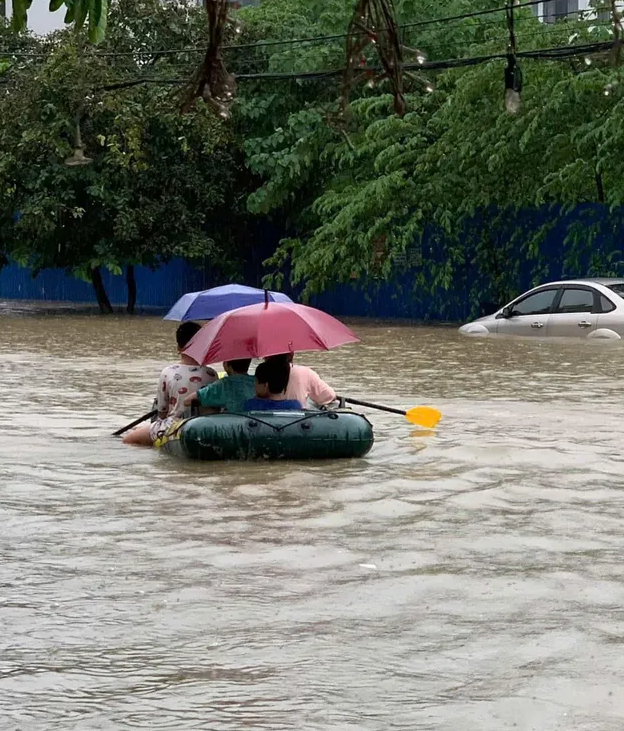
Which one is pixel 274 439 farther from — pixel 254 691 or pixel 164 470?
pixel 254 691

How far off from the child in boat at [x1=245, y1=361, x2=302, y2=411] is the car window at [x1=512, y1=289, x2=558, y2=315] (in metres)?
14.5

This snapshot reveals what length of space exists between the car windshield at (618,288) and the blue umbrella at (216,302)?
41.1ft

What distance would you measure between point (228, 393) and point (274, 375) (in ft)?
1.39

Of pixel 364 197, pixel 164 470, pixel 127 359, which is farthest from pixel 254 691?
pixel 364 197

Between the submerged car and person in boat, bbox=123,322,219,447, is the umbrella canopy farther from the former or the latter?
the submerged car

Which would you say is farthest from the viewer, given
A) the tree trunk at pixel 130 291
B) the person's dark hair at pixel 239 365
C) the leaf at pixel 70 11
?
the tree trunk at pixel 130 291

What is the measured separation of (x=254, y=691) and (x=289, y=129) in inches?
1327

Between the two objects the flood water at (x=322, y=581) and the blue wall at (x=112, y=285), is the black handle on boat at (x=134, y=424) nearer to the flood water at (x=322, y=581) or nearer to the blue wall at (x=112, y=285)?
the flood water at (x=322, y=581)

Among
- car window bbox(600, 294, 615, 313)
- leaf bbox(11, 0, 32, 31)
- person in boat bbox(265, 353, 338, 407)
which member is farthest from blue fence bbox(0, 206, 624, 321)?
leaf bbox(11, 0, 32, 31)

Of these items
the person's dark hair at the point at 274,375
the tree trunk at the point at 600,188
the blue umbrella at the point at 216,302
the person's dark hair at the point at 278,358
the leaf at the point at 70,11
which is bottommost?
the person's dark hair at the point at 274,375

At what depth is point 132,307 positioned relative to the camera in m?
43.2

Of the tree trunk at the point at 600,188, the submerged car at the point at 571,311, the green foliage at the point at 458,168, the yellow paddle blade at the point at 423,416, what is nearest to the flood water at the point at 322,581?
the yellow paddle blade at the point at 423,416

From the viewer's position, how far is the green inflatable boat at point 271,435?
12.5m

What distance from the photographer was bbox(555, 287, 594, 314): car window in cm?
2642
